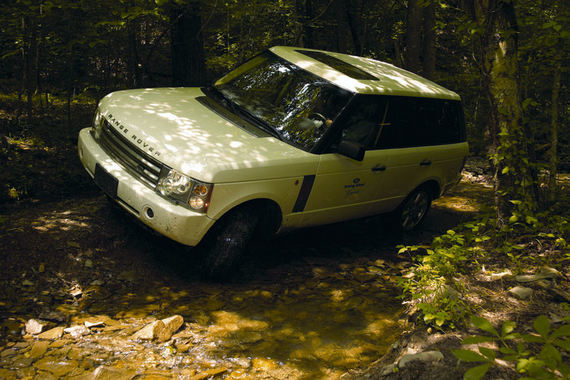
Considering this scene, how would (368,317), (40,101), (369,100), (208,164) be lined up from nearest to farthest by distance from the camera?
(208,164), (368,317), (369,100), (40,101)

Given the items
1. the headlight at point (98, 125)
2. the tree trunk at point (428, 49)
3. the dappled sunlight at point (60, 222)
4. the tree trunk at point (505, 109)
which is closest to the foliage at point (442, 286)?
the tree trunk at point (505, 109)

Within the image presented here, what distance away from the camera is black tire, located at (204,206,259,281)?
3.99 meters

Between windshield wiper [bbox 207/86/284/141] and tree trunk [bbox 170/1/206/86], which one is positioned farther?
tree trunk [bbox 170/1/206/86]

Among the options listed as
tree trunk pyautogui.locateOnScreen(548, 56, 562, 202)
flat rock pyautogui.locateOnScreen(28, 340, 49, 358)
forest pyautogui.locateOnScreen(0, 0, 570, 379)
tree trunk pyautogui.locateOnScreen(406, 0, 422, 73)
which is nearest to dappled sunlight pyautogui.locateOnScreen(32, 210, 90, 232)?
forest pyautogui.locateOnScreen(0, 0, 570, 379)

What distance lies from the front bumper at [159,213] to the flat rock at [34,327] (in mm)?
1051

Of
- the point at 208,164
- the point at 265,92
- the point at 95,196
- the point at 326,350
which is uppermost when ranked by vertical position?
the point at 265,92

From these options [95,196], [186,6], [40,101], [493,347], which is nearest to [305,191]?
[493,347]

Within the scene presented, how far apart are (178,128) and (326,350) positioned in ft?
7.41

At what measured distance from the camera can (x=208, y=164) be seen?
3.66 m

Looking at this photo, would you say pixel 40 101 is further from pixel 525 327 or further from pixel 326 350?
pixel 525 327

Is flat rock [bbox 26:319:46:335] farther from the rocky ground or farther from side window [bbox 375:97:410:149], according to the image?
side window [bbox 375:97:410:149]

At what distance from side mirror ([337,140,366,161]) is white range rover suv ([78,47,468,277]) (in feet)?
0.04

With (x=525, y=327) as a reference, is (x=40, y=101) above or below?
below

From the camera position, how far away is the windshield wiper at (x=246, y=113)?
4.46m
